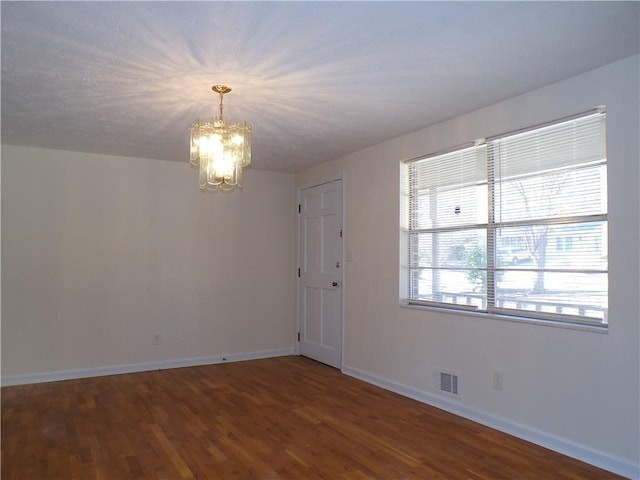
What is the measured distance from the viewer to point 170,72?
2816 millimetres

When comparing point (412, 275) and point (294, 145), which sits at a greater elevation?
point (294, 145)

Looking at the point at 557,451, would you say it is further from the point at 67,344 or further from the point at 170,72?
the point at 67,344

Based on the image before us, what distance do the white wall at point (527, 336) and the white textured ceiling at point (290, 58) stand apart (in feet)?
0.63

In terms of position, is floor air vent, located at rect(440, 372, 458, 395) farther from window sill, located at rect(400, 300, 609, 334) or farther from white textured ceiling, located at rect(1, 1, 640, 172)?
white textured ceiling, located at rect(1, 1, 640, 172)

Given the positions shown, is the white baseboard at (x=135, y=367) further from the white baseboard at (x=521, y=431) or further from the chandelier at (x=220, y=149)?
the chandelier at (x=220, y=149)

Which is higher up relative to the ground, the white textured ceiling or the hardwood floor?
the white textured ceiling

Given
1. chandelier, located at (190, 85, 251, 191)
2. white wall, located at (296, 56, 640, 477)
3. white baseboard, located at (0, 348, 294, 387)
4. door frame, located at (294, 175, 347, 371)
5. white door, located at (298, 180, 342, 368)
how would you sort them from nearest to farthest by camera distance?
1. white wall, located at (296, 56, 640, 477)
2. chandelier, located at (190, 85, 251, 191)
3. white baseboard, located at (0, 348, 294, 387)
4. door frame, located at (294, 175, 347, 371)
5. white door, located at (298, 180, 342, 368)

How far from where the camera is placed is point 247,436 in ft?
10.5

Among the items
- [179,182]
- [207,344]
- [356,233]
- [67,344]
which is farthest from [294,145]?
[67,344]

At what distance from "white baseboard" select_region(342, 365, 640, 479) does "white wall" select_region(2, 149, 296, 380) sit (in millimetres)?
2077

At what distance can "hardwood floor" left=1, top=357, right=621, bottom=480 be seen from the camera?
2.69 meters

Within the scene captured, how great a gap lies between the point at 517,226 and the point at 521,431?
4.67 ft

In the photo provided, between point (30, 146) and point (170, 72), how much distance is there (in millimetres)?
2686

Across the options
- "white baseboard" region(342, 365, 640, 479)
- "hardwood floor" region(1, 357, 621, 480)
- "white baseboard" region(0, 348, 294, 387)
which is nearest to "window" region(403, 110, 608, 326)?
"white baseboard" region(342, 365, 640, 479)
